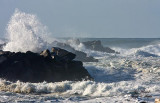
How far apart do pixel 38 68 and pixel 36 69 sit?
26cm

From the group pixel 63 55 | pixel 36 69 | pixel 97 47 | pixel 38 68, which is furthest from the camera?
pixel 97 47

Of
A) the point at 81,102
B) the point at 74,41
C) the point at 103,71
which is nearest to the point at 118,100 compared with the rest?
the point at 81,102

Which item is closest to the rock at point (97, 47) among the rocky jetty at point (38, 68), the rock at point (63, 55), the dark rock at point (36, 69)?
the rock at point (63, 55)

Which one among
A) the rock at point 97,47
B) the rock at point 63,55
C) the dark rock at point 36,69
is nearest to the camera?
the dark rock at point 36,69

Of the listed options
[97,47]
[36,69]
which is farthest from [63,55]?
[97,47]

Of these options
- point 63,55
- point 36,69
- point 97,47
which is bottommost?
point 36,69

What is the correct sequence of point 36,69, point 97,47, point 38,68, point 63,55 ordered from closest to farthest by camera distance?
Result: 1. point 36,69
2. point 38,68
3. point 63,55
4. point 97,47

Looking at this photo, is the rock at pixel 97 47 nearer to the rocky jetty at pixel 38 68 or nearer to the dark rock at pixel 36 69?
the rocky jetty at pixel 38 68

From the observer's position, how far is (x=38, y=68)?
2953 centimetres

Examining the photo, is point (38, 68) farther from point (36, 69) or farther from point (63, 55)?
point (63, 55)

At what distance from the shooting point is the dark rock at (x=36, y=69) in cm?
2812

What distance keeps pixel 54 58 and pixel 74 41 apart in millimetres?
51418

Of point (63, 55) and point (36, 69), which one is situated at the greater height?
point (63, 55)

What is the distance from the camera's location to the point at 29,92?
76.9ft
